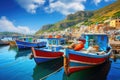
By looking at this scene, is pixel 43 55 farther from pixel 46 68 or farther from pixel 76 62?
pixel 76 62

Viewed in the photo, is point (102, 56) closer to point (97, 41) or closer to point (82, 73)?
point (82, 73)

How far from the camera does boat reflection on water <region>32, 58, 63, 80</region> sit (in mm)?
14793

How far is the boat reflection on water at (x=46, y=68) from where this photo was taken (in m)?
14.8

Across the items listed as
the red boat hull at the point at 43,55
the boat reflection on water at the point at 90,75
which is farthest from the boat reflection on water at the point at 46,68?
the boat reflection on water at the point at 90,75

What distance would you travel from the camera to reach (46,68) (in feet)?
55.2

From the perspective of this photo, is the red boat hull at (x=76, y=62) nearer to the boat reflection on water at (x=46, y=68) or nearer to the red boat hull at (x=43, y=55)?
the boat reflection on water at (x=46, y=68)

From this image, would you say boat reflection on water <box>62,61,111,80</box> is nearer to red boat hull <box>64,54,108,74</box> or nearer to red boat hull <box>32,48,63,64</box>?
red boat hull <box>64,54,108,74</box>

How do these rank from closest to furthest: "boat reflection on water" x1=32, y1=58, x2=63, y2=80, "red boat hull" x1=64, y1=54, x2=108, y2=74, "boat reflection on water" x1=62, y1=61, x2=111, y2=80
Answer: "red boat hull" x1=64, y1=54, x2=108, y2=74 → "boat reflection on water" x1=62, y1=61, x2=111, y2=80 → "boat reflection on water" x1=32, y1=58, x2=63, y2=80

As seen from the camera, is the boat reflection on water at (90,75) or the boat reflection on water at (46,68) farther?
the boat reflection on water at (46,68)

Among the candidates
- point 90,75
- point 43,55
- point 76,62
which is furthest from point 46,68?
point 76,62

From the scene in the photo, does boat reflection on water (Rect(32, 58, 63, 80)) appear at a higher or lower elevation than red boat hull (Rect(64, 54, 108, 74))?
lower

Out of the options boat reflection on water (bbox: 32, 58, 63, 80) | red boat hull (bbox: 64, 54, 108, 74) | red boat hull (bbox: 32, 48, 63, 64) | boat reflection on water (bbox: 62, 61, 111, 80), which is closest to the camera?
red boat hull (bbox: 64, 54, 108, 74)

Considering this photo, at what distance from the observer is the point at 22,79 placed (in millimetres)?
13422

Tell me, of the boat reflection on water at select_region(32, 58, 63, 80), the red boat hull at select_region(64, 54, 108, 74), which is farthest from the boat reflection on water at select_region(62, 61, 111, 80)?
the boat reflection on water at select_region(32, 58, 63, 80)
